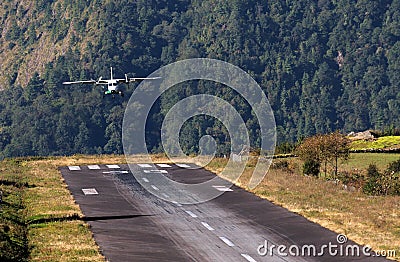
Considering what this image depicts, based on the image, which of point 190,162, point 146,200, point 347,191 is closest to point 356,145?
point 190,162

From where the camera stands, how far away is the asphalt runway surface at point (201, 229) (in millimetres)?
31531

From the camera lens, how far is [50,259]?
30.2 meters

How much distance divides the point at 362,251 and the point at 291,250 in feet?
9.02

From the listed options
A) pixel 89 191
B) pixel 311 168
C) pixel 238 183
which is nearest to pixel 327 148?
pixel 311 168

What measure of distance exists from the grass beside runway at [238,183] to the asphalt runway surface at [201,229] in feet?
2.76

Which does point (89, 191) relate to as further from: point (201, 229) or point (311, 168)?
point (311, 168)

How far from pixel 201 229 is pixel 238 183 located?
19853mm

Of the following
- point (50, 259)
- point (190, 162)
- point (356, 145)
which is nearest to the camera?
point (50, 259)

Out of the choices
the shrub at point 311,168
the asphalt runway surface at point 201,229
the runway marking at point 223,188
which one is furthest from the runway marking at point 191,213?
the shrub at point 311,168

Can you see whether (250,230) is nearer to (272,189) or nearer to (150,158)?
(272,189)

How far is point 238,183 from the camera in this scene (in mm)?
57719

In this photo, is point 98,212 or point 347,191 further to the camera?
point 347,191

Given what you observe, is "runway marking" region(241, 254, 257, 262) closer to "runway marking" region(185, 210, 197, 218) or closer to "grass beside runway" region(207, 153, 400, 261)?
"grass beside runway" region(207, 153, 400, 261)

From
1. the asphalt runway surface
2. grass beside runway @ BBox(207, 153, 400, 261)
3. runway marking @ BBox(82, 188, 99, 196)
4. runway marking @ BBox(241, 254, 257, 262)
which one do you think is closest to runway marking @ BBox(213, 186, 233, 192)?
the asphalt runway surface
